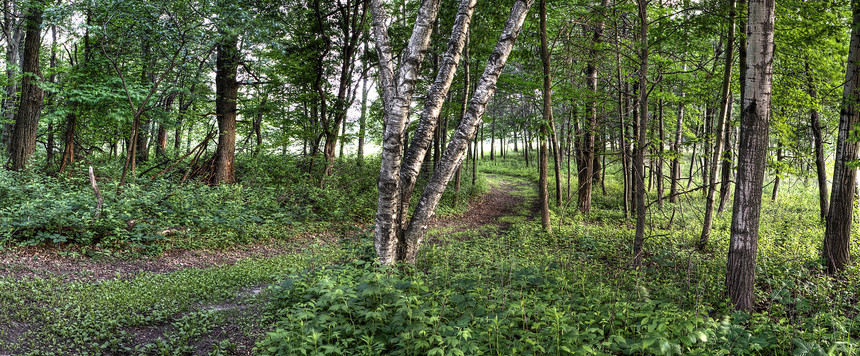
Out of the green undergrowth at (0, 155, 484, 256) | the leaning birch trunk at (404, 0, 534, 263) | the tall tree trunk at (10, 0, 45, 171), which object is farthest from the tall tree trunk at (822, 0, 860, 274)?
the tall tree trunk at (10, 0, 45, 171)

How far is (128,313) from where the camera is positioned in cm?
455

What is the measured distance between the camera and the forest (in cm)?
346

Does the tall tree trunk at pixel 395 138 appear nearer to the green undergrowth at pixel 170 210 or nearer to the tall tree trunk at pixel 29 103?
the green undergrowth at pixel 170 210

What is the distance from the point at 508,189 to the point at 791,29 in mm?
14859

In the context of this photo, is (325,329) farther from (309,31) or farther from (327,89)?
(309,31)

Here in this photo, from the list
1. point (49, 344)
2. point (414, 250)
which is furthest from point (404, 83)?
point (49, 344)

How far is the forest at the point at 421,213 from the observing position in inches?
136

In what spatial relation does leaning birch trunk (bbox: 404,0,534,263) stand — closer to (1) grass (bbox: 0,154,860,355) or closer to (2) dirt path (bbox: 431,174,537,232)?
(1) grass (bbox: 0,154,860,355)

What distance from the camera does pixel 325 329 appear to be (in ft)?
11.1

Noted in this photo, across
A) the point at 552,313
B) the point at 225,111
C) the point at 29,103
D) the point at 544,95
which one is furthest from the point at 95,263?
the point at 544,95

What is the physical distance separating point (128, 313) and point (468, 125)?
4.66 metres

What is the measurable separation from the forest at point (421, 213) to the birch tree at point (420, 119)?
0.03 meters

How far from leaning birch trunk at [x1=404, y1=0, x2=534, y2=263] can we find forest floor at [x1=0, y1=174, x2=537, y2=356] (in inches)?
56.0

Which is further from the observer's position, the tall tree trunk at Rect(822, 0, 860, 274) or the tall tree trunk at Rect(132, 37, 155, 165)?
the tall tree trunk at Rect(132, 37, 155, 165)
